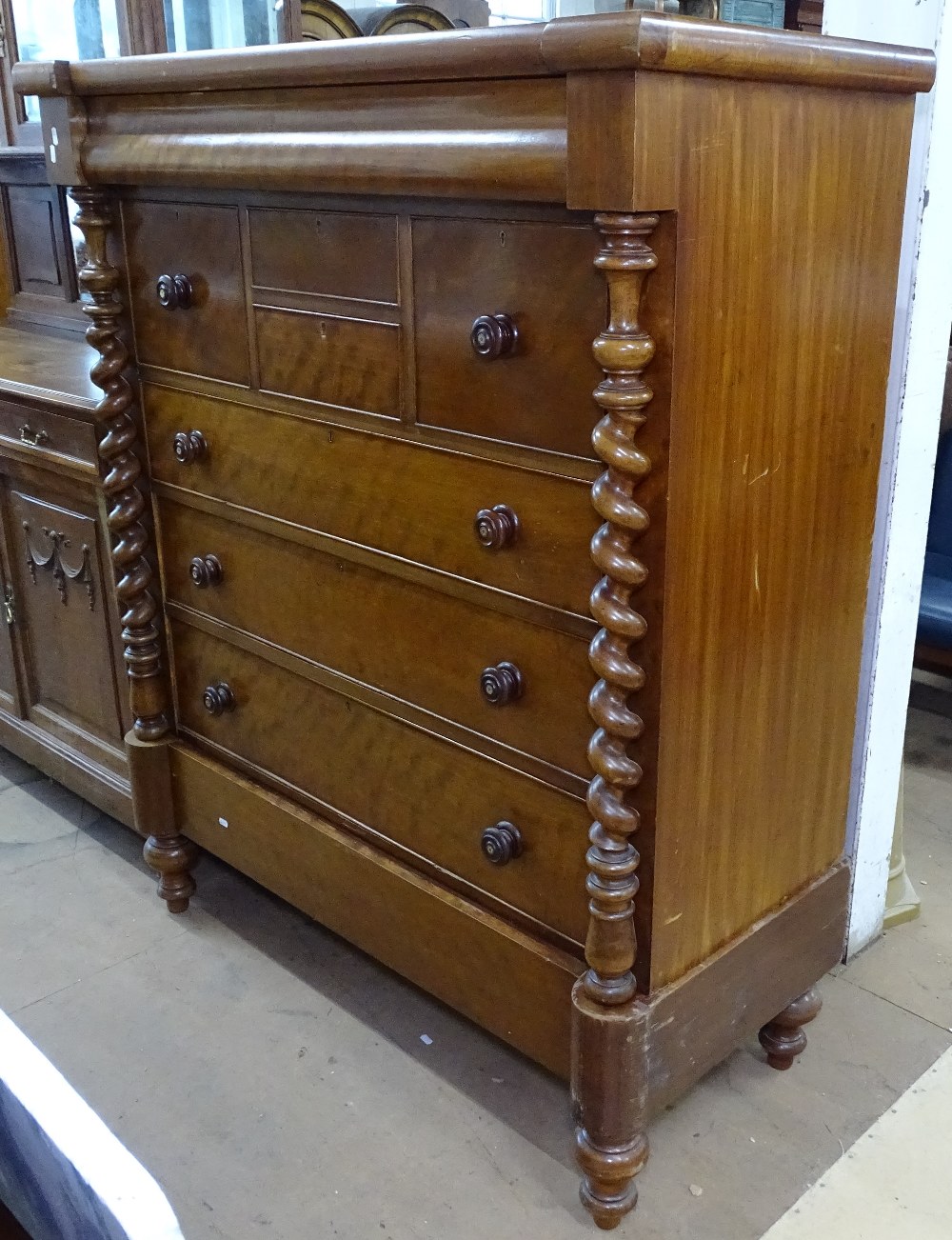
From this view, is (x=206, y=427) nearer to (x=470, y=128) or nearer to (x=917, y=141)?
(x=470, y=128)

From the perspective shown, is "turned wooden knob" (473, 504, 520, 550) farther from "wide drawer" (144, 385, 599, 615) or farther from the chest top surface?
the chest top surface

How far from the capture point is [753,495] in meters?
1.37

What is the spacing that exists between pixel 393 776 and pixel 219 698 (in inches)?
16.7

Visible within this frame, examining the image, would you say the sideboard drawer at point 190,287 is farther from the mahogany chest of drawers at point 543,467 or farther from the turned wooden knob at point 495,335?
the turned wooden knob at point 495,335

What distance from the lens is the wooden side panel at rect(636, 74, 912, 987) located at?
122 centimetres

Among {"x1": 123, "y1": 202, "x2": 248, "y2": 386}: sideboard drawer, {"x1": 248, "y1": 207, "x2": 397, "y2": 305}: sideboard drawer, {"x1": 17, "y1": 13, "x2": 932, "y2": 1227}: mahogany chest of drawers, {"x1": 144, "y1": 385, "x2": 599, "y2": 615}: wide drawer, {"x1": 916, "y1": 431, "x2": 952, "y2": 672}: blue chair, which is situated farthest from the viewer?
{"x1": 916, "y1": 431, "x2": 952, "y2": 672}: blue chair

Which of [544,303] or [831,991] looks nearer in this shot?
[544,303]

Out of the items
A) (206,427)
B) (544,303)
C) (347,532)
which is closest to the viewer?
(544,303)

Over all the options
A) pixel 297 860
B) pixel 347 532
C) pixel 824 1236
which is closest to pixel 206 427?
pixel 347 532

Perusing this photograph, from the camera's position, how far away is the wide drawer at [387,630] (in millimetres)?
1423

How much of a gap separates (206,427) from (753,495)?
2.90 feet

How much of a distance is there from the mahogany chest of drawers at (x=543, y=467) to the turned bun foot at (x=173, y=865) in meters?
0.33

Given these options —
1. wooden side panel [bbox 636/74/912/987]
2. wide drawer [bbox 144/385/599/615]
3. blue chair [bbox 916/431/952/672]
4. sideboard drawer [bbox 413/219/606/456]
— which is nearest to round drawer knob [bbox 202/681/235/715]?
wide drawer [bbox 144/385/599/615]

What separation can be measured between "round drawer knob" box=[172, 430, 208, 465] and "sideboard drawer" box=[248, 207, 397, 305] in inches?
11.5
